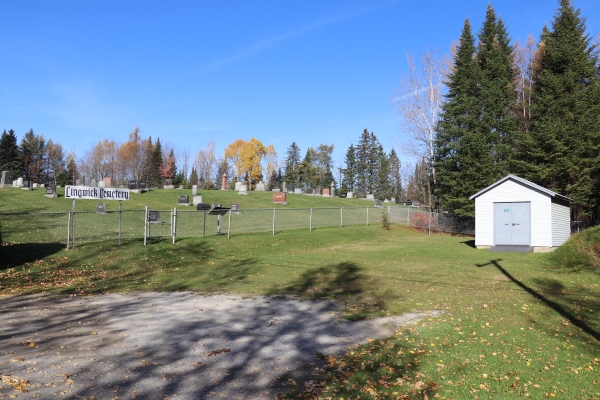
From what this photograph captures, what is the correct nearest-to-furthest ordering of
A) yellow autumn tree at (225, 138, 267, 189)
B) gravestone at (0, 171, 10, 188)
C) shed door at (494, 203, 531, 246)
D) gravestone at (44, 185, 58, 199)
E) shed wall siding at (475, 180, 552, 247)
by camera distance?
1. shed wall siding at (475, 180, 552, 247)
2. shed door at (494, 203, 531, 246)
3. gravestone at (44, 185, 58, 199)
4. gravestone at (0, 171, 10, 188)
5. yellow autumn tree at (225, 138, 267, 189)

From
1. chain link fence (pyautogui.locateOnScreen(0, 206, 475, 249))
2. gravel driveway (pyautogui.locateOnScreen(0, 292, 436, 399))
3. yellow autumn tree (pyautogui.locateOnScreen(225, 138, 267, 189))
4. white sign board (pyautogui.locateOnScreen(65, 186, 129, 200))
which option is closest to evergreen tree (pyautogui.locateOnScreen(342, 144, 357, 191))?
yellow autumn tree (pyautogui.locateOnScreen(225, 138, 267, 189))

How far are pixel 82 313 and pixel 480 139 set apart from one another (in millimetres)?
30426

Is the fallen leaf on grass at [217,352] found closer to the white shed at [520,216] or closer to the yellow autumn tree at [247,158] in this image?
the white shed at [520,216]

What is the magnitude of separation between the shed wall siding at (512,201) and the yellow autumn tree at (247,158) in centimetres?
6385

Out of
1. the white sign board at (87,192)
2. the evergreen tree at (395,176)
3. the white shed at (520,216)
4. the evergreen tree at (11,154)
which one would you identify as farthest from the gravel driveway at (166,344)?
the evergreen tree at (395,176)

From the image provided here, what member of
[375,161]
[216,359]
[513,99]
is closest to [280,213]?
[513,99]

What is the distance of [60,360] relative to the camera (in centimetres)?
551

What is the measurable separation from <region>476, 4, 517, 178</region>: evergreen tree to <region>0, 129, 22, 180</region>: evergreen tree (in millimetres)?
75840

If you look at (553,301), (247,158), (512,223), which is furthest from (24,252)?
(247,158)

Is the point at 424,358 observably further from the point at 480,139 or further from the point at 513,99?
the point at 513,99

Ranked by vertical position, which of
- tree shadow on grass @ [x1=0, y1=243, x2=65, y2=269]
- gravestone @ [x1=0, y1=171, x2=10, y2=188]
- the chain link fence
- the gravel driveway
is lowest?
the gravel driveway

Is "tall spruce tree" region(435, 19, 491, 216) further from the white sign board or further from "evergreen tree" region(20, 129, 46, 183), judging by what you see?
"evergreen tree" region(20, 129, 46, 183)

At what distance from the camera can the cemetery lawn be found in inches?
200

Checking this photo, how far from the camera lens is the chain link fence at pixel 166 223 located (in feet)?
63.5
